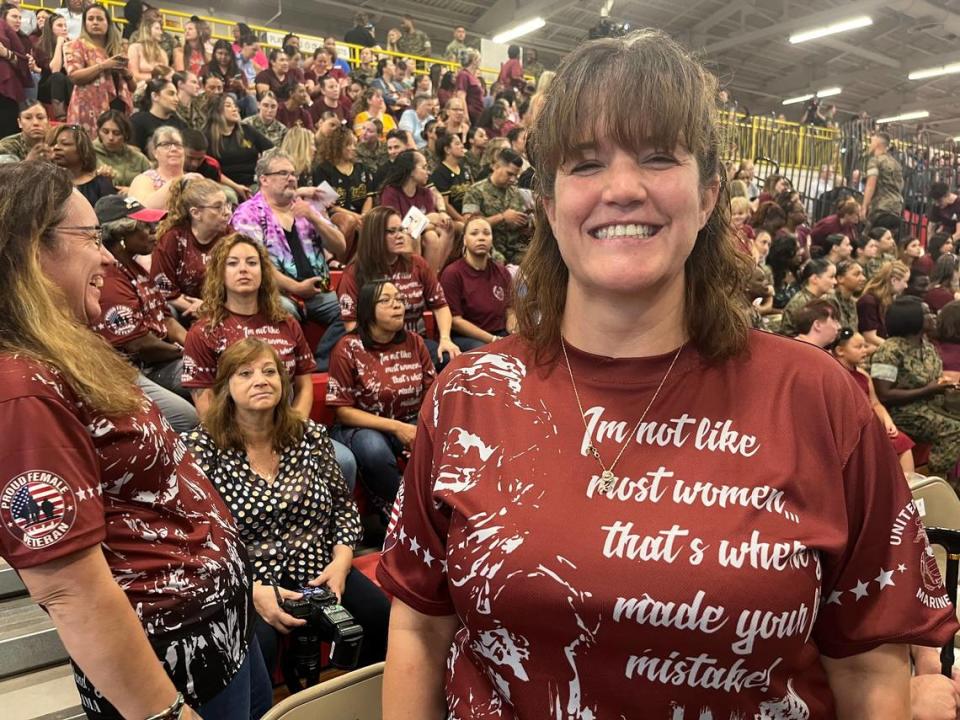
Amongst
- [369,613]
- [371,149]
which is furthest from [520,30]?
[369,613]

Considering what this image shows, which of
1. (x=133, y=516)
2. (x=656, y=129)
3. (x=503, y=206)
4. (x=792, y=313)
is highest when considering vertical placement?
(x=656, y=129)

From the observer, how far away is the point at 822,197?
11.9m

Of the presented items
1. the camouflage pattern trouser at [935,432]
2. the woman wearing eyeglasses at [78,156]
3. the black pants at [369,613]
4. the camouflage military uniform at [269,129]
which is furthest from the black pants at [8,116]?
the camouflage pattern trouser at [935,432]

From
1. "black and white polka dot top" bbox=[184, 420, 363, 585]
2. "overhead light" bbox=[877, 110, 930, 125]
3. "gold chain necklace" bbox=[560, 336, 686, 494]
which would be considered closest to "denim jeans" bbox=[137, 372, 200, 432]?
"black and white polka dot top" bbox=[184, 420, 363, 585]

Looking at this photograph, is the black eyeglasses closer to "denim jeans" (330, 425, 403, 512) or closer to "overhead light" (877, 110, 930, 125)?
"denim jeans" (330, 425, 403, 512)

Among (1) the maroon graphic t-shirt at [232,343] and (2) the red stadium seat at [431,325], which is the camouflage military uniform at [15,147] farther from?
(2) the red stadium seat at [431,325]

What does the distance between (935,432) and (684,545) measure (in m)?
4.50

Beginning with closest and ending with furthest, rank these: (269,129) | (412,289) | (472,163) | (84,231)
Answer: (84,231) < (412,289) < (269,129) < (472,163)

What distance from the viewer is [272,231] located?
13.6ft

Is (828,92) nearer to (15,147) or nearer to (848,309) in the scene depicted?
(848,309)

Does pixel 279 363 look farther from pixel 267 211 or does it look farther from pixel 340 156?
pixel 340 156

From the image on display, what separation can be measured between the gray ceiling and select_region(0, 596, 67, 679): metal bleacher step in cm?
1510

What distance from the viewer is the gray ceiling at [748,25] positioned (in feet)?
51.2

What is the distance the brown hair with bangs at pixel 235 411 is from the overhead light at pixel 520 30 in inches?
600
